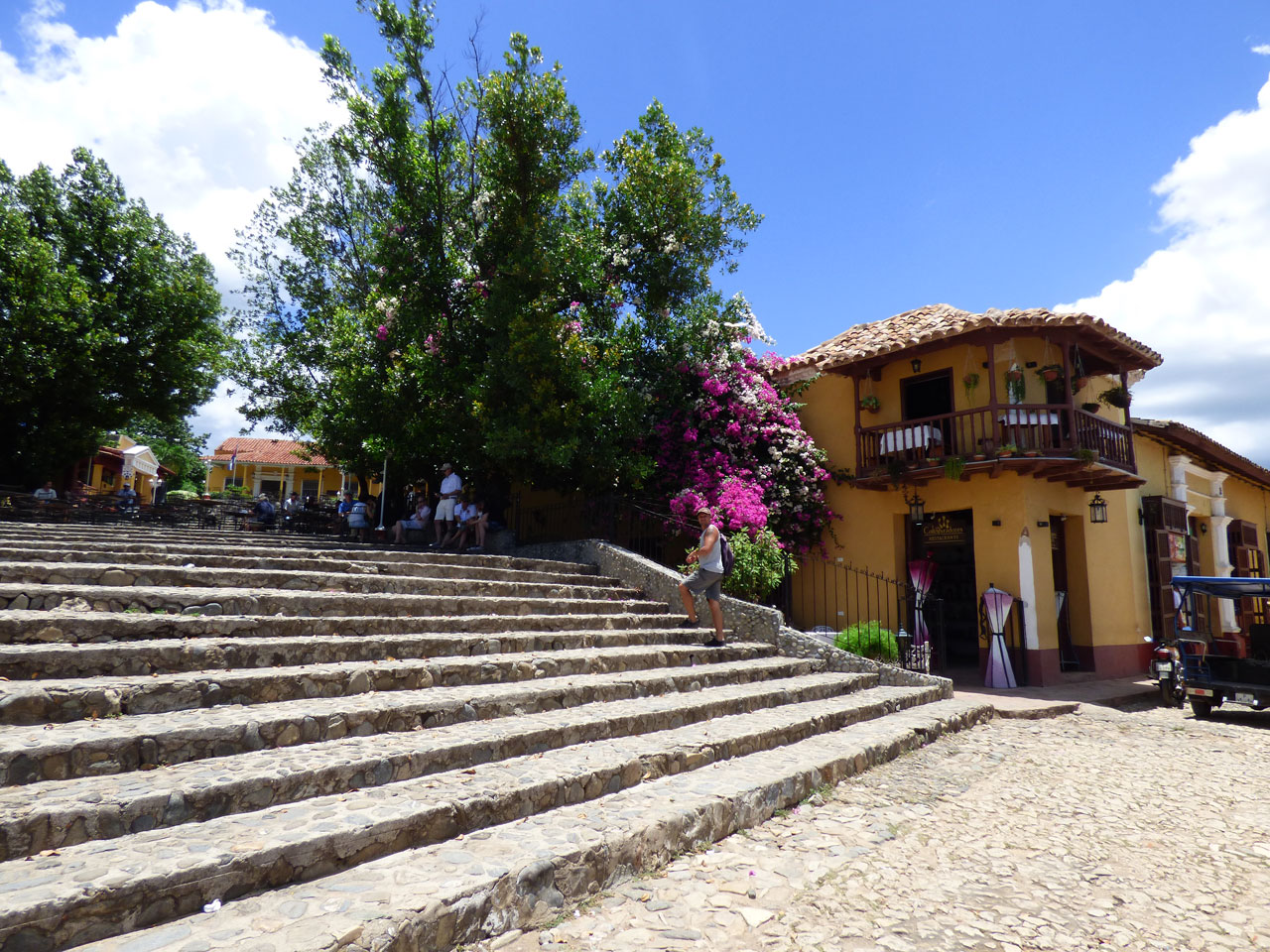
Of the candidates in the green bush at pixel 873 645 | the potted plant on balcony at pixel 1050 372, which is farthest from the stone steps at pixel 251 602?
the potted plant on balcony at pixel 1050 372

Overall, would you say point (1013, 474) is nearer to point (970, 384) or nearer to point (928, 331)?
point (970, 384)

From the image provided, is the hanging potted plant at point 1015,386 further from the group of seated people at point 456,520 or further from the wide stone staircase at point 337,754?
the group of seated people at point 456,520

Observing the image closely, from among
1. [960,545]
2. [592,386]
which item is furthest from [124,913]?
[960,545]

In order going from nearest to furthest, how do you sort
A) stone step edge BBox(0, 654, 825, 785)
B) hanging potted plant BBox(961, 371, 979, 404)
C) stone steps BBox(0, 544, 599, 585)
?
stone step edge BBox(0, 654, 825, 785), stone steps BBox(0, 544, 599, 585), hanging potted plant BBox(961, 371, 979, 404)

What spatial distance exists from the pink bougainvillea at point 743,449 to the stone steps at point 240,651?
259 inches

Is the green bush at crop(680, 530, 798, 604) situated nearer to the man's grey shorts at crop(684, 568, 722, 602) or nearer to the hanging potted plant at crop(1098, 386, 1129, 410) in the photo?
the man's grey shorts at crop(684, 568, 722, 602)

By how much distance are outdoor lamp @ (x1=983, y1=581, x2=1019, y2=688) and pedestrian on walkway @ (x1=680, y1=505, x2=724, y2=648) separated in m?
5.68

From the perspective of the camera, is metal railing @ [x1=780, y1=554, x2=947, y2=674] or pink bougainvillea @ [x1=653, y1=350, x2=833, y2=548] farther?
pink bougainvillea @ [x1=653, y1=350, x2=833, y2=548]

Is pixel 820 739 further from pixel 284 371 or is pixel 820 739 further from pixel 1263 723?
pixel 284 371

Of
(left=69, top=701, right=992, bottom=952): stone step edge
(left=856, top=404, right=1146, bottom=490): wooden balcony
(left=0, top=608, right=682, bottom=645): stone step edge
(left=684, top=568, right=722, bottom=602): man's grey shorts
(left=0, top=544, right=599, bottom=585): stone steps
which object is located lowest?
(left=69, top=701, right=992, bottom=952): stone step edge

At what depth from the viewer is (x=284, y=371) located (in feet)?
59.0

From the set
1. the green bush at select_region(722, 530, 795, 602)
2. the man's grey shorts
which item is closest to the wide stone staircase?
the man's grey shorts

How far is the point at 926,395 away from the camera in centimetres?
1329

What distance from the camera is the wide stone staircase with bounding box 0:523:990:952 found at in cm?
236
